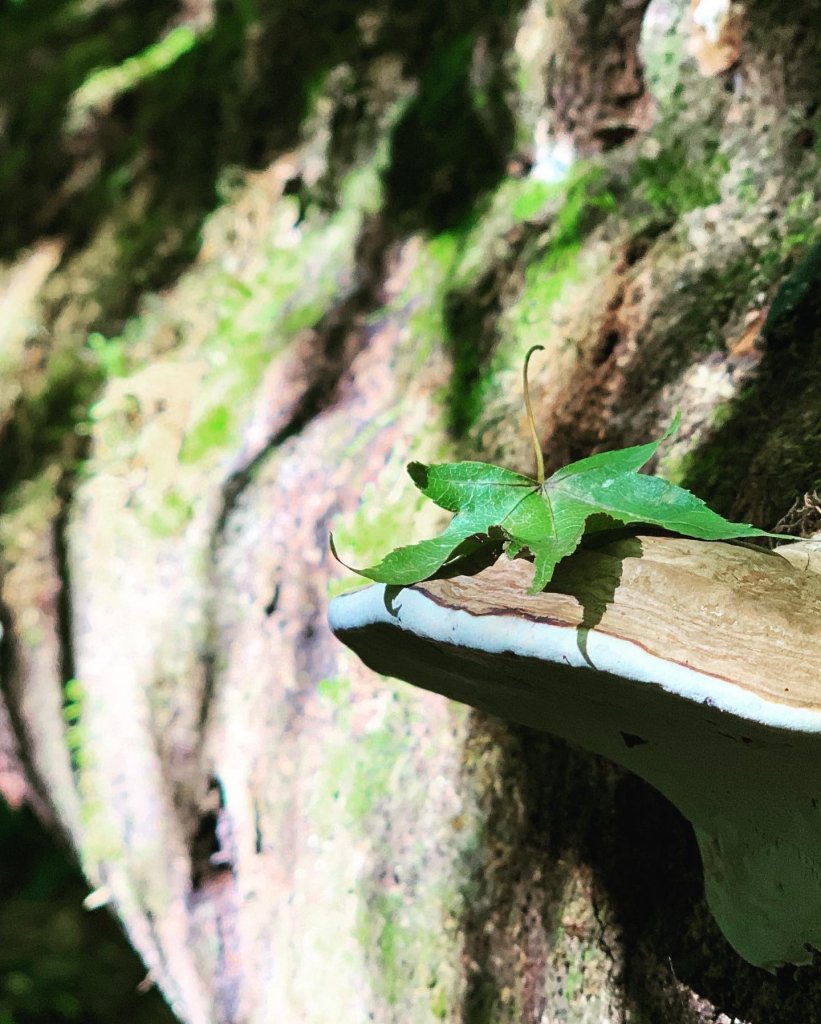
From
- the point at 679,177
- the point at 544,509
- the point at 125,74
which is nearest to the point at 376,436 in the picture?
the point at 679,177

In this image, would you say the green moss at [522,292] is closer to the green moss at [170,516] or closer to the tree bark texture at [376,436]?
the tree bark texture at [376,436]

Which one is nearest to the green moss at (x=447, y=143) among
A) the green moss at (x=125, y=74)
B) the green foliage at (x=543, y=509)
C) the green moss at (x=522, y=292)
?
the green moss at (x=522, y=292)

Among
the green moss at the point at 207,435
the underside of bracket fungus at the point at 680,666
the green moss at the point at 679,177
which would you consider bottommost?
the underside of bracket fungus at the point at 680,666

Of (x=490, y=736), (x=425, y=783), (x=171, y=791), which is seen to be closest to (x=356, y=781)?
(x=425, y=783)

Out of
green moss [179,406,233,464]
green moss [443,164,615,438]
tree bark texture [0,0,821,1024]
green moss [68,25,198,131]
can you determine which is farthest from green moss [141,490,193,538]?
green moss [68,25,198,131]

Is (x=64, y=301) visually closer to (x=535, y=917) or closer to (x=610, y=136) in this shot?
(x=610, y=136)

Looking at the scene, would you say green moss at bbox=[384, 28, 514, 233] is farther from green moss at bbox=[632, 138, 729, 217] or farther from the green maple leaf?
the green maple leaf
